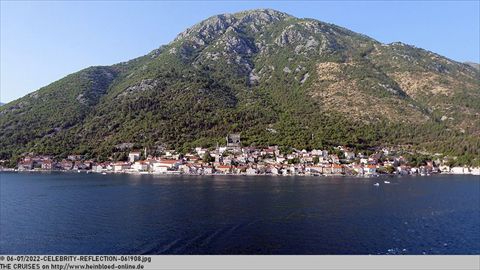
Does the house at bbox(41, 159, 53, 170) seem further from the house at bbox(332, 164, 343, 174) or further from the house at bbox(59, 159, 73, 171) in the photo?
the house at bbox(332, 164, 343, 174)

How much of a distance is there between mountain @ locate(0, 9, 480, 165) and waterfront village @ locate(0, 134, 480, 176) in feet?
15.9

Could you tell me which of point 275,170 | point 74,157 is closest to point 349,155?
point 275,170

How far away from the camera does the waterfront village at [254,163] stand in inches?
3287

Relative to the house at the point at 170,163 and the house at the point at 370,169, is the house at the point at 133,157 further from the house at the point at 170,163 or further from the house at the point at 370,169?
the house at the point at 370,169

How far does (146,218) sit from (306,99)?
10049 cm

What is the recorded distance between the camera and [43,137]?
10744 centimetres

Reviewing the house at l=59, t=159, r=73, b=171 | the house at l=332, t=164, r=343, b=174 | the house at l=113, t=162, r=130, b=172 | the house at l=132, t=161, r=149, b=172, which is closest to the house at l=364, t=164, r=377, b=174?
the house at l=332, t=164, r=343, b=174

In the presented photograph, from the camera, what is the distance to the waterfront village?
83500 millimetres

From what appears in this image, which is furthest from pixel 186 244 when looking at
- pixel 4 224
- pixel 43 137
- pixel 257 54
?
pixel 257 54

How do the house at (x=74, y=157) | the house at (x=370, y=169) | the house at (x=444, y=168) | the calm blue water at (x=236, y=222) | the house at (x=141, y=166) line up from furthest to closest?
the house at (x=74, y=157)
the house at (x=444, y=168)
the house at (x=141, y=166)
the house at (x=370, y=169)
the calm blue water at (x=236, y=222)

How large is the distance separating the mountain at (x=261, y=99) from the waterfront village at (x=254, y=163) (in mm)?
4831

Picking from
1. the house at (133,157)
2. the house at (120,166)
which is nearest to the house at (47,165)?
the house at (120,166)

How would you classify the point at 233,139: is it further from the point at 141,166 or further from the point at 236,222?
the point at 236,222

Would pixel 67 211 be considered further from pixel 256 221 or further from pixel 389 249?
pixel 389 249
